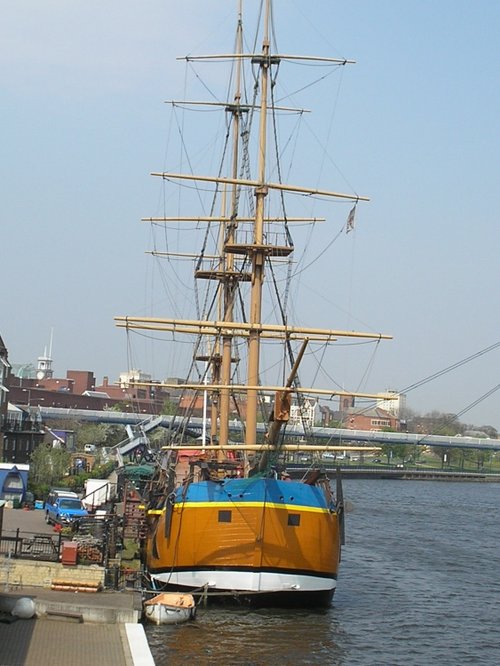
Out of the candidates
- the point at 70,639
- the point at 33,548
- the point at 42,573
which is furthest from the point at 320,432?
the point at 70,639

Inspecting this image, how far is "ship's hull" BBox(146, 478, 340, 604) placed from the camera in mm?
29188

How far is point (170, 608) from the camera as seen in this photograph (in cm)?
2622

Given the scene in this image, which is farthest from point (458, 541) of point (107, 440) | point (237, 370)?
point (107, 440)

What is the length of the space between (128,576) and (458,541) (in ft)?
94.1

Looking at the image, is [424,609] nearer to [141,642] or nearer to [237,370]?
[141,642]

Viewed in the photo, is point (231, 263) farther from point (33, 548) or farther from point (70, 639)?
point (70, 639)

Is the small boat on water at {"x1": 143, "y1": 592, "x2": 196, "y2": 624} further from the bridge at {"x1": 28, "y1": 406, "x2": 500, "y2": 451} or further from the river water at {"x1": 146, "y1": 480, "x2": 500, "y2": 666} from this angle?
the bridge at {"x1": 28, "y1": 406, "x2": 500, "y2": 451}

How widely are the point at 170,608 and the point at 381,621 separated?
6797mm

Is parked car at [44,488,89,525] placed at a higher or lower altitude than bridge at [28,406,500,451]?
lower

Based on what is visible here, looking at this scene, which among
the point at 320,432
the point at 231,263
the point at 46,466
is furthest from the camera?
the point at 320,432

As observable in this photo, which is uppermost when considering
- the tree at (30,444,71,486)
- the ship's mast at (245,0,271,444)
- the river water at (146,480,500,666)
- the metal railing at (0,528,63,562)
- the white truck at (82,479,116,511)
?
the ship's mast at (245,0,271,444)

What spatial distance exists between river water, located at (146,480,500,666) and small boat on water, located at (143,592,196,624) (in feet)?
0.84

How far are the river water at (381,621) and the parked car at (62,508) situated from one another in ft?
32.8

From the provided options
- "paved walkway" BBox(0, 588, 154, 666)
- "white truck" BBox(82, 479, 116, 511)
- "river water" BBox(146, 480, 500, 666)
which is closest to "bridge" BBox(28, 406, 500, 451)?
"white truck" BBox(82, 479, 116, 511)
